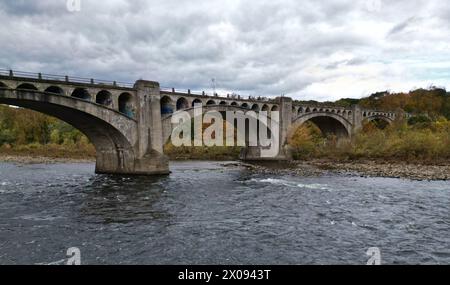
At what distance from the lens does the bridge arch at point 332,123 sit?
90125 millimetres

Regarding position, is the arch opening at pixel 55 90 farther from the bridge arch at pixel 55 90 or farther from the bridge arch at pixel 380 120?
the bridge arch at pixel 380 120

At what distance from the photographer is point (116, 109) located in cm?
4638

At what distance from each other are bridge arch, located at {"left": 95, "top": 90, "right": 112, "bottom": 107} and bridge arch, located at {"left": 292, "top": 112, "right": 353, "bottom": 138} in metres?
51.0

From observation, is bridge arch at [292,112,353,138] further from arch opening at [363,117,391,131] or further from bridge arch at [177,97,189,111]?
bridge arch at [177,97,189,111]

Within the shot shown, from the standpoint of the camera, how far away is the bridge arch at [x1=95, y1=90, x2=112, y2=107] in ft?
153
